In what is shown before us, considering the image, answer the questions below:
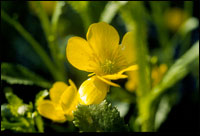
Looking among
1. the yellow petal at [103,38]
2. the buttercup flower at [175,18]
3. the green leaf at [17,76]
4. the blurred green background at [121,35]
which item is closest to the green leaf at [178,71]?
the blurred green background at [121,35]

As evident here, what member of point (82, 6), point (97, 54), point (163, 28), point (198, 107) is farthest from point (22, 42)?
point (198, 107)

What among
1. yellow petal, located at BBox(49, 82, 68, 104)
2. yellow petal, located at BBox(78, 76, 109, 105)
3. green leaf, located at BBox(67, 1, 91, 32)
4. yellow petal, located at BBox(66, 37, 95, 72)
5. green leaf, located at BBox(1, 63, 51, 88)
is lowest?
yellow petal, located at BBox(78, 76, 109, 105)

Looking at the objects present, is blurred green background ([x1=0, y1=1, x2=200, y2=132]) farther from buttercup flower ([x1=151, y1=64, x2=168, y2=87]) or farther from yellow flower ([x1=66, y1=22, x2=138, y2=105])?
yellow flower ([x1=66, y1=22, x2=138, y2=105])

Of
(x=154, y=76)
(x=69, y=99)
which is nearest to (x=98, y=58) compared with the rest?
(x=69, y=99)

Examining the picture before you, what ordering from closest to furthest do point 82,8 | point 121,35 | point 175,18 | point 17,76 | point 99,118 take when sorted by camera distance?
point 99,118, point 82,8, point 17,76, point 121,35, point 175,18

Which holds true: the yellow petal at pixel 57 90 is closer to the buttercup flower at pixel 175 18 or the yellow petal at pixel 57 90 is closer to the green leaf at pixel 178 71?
the green leaf at pixel 178 71

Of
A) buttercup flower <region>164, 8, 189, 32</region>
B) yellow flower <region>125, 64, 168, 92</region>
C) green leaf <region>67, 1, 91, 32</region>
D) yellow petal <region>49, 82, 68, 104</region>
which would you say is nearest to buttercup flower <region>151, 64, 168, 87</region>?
yellow flower <region>125, 64, 168, 92</region>

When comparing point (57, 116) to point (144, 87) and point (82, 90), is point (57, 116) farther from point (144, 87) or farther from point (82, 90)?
point (144, 87)

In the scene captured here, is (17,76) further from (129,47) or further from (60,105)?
(129,47)
